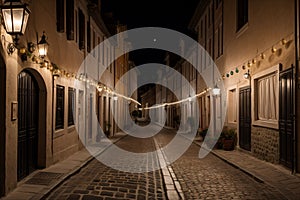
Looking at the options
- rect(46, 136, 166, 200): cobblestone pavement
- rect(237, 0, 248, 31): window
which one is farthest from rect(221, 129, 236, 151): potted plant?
rect(46, 136, 166, 200): cobblestone pavement

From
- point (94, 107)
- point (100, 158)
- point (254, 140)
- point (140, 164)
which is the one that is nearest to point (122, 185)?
point (140, 164)

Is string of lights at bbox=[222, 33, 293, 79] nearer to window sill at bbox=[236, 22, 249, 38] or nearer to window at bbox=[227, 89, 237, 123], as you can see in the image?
window sill at bbox=[236, 22, 249, 38]

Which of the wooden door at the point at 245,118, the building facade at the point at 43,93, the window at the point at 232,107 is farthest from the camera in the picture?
the window at the point at 232,107

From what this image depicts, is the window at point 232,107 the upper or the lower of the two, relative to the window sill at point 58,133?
upper

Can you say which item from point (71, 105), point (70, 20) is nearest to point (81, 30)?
point (70, 20)

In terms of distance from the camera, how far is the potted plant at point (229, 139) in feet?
47.9

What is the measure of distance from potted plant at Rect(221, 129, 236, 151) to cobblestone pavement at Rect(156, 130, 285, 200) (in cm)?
308

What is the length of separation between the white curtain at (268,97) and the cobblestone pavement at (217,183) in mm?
2210

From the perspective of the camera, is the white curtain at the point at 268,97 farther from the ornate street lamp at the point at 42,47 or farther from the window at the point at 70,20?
the window at the point at 70,20

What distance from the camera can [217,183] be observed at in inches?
322

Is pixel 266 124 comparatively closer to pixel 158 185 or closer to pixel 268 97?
pixel 268 97

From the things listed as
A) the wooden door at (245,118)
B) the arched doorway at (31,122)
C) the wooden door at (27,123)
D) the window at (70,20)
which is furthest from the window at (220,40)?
the wooden door at (27,123)

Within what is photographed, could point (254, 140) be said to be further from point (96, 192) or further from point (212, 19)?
point (212, 19)

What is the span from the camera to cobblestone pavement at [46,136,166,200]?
6981mm
